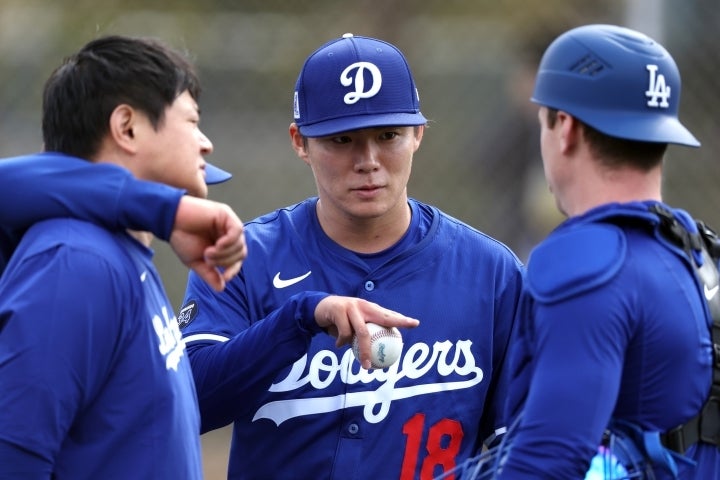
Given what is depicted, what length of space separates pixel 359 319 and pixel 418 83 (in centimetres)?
441

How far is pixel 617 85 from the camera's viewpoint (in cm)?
245

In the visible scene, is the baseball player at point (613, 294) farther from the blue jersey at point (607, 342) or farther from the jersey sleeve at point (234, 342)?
the jersey sleeve at point (234, 342)

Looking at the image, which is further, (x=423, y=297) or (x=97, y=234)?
(x=423, y=297)

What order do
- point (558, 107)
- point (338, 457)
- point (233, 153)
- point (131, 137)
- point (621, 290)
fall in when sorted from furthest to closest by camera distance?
point (233, 153), point (338, 457), point (131, 137), point (558, 107), point (621, 290)

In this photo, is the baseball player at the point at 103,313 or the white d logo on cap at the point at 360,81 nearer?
the baseball player at the point at 103,313

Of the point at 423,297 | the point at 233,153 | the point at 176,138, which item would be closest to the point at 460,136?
the point at 233,153

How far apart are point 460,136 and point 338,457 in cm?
414

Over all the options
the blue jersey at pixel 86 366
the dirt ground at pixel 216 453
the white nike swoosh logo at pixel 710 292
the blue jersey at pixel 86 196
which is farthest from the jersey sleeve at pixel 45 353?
the dirt ground at pixel 216 453

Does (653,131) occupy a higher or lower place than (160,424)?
higher

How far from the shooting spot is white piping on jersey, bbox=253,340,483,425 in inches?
128

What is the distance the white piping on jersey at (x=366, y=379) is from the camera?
10.7 ft

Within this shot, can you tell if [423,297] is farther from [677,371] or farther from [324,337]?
[677,371]

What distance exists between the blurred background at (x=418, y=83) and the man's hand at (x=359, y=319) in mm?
3741

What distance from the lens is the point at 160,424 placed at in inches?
99.6
